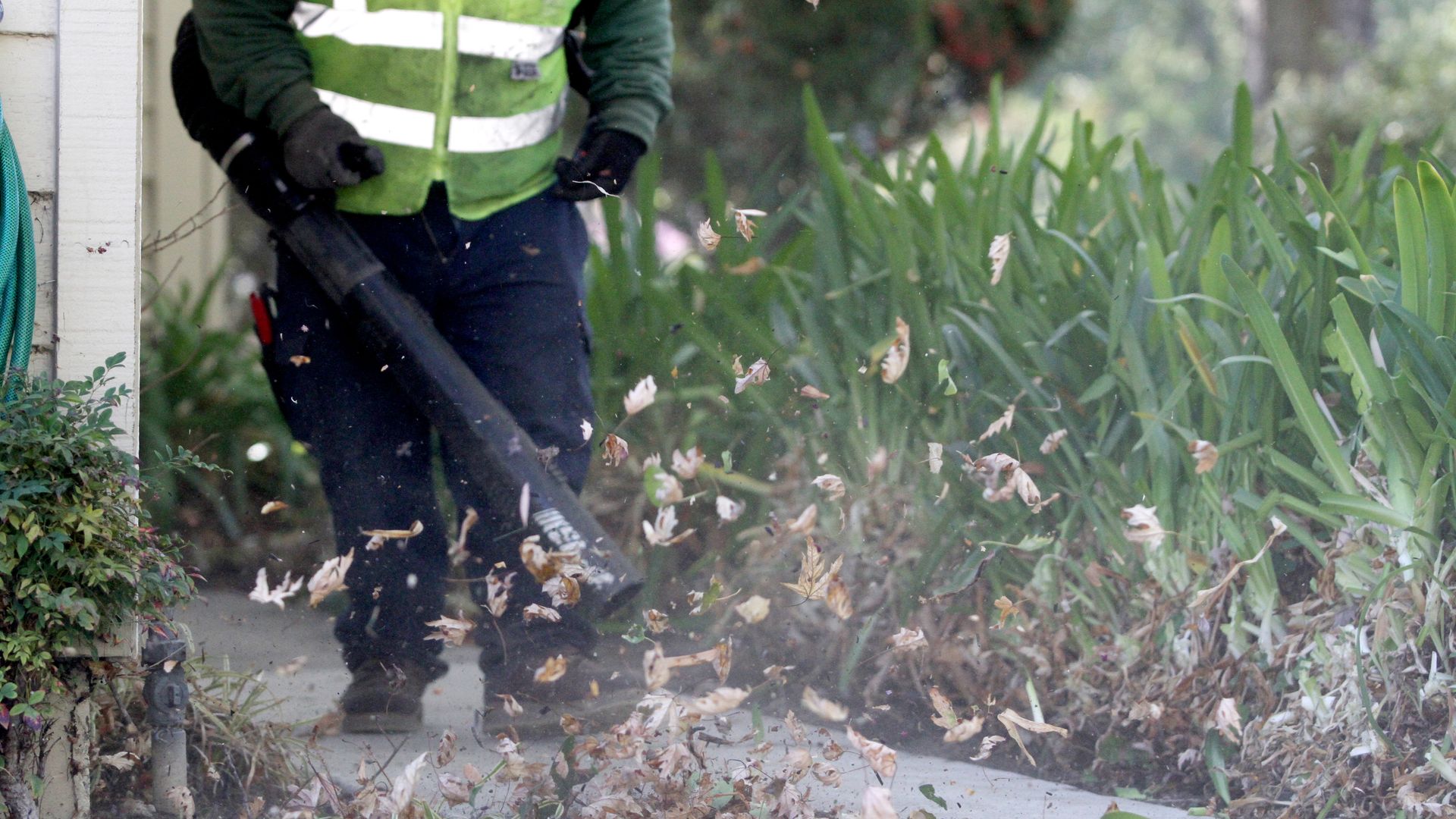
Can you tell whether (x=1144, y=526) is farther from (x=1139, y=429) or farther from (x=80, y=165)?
(x=80, y=165)

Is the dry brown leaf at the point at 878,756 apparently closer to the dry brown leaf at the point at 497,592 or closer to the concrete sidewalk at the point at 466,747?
the concrete sidewalk at the point at 466,747

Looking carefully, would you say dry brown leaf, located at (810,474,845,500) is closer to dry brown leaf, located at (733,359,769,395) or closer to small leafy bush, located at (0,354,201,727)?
dry brown leaf, located at (733,359,769,395)

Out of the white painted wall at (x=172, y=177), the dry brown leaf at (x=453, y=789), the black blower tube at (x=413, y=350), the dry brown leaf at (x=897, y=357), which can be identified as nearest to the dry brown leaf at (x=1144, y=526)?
the dry brown leaf at (x=897, y=357)

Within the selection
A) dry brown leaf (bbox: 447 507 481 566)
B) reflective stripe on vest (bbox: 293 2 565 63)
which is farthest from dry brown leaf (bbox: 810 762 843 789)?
reflective stripe on vest (bbox: 293 2 565 63)

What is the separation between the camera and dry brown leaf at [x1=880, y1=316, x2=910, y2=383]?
2260 mm

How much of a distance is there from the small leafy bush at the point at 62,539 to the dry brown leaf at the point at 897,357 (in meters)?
1.18

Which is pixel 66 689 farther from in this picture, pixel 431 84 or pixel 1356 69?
pixel 1356 69

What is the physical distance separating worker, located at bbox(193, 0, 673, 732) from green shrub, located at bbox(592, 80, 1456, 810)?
0.45 m

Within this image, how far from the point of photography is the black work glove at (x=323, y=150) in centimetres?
206

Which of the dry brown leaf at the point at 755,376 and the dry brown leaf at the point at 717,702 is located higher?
the dry brown leaf at the point at 755,376

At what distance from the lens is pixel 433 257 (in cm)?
221

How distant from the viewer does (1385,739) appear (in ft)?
5.60

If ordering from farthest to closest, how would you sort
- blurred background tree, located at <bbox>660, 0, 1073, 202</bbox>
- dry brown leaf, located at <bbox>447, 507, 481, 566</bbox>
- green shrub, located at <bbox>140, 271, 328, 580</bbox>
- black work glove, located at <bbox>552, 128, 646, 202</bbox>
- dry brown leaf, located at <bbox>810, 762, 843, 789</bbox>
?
1. blurred background tree, located at <bbox>660, 0, 1073, 202</bbox>
2. green shrub, located at <bbox>140, 271, 328, 580</bbox>
3. black work glove, located at <bbox>552, 128, 646, 202</bbox>
4. dry brown leaf, located at <bbox>447, 507, 481, 566</bbox>
5. dry brown leaf, located at <bbox>810, 762, 843, 789</bbox>

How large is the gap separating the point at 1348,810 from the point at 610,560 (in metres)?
1.07
